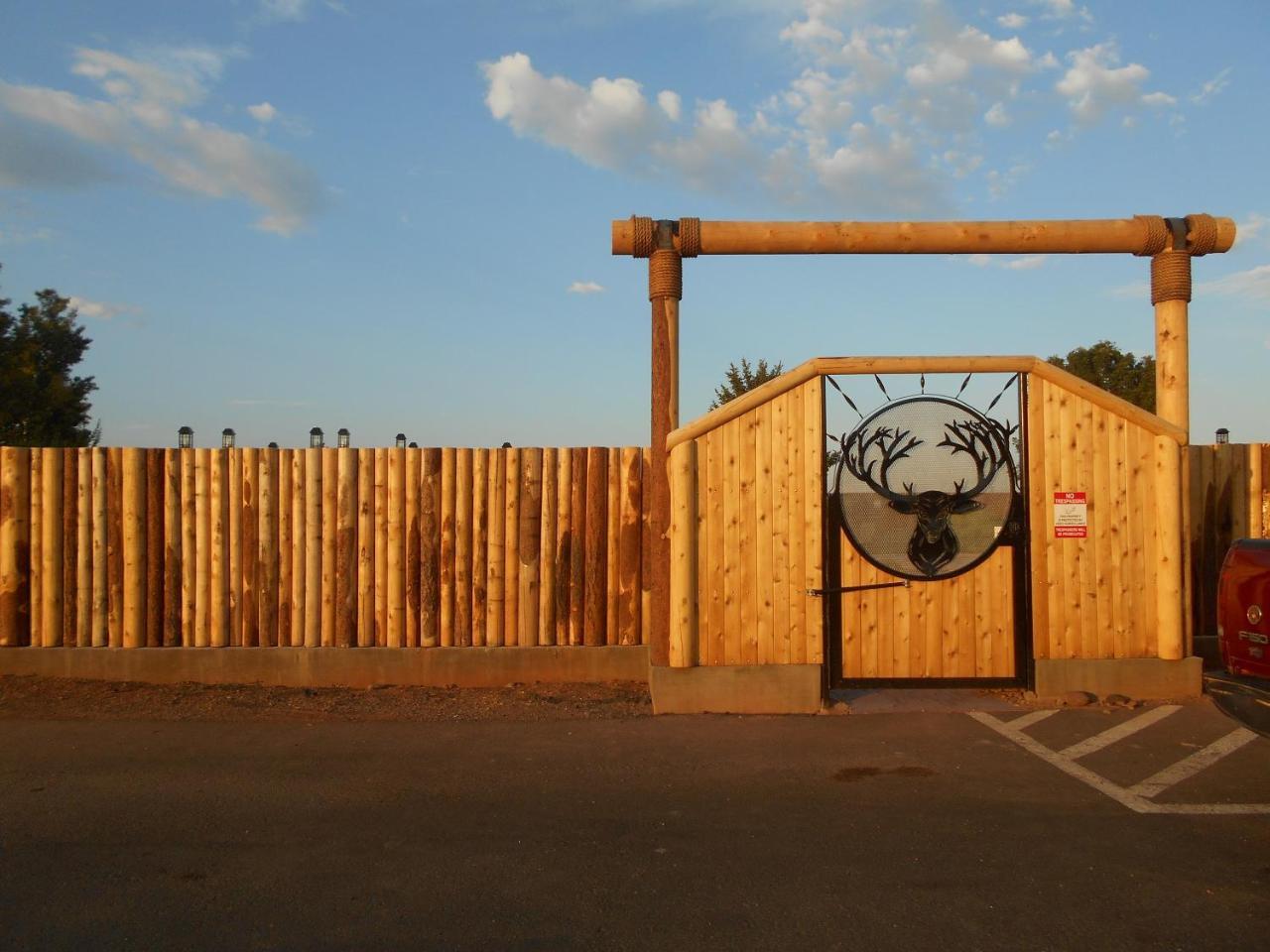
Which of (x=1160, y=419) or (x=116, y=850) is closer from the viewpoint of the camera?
(x=116, y=850)

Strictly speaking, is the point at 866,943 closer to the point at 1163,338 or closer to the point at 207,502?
the point at 1163,338

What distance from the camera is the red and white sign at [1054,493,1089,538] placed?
27.2 ft

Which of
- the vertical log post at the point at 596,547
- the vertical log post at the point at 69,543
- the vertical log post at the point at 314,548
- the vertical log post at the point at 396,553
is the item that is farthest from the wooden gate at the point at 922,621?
the vertical log post at the point at 69,543

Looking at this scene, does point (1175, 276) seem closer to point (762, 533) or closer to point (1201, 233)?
point (1201, 233)

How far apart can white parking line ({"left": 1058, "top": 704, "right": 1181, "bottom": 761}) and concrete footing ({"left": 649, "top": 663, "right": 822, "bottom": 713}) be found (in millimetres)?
1987

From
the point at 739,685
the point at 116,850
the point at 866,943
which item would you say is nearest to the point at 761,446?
the point at 739,685

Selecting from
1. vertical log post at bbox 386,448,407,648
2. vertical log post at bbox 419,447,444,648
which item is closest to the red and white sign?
vertical log post at bbox 419,447,444,648

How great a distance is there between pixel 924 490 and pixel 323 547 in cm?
562

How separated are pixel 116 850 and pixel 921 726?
5468 mm

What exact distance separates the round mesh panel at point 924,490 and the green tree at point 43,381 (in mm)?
20368

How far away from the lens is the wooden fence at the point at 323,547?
934 cm

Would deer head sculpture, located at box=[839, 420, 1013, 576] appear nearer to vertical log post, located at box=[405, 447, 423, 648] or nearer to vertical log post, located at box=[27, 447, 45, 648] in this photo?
vertical log post, located at box=[405, 447, 423, 648]

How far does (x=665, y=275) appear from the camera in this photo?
837 cm

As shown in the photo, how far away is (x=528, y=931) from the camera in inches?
160
